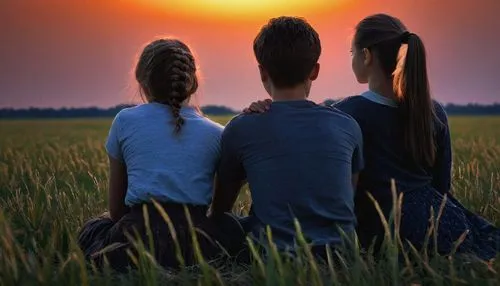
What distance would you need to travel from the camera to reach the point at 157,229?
354 centimetres

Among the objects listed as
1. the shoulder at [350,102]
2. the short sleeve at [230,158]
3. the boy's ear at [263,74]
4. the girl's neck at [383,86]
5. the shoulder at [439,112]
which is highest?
the boy's ear at [263,74]

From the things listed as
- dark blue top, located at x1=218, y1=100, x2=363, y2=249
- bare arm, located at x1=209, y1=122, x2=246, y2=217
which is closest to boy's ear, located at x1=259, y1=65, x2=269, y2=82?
dark blue top, located at x1=218, y1=100, x2=363, y2=249

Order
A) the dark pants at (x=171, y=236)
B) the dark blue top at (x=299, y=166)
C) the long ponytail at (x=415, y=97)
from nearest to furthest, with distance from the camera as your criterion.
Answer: the dark blue top at (x=299, y=166) → the dark pants at (x=171, y=236) → the long ponytail at (x=415, y=97)

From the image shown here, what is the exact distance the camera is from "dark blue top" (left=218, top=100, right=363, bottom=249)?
3.22 m

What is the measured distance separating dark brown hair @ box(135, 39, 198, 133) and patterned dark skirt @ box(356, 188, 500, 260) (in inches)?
42.6

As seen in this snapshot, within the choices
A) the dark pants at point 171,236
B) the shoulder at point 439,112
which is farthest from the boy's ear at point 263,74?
the shoulder at point 439,112

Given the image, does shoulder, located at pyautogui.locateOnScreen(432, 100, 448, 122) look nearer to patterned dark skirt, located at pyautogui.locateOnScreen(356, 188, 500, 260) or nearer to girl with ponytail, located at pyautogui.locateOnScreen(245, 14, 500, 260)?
girl with ponytail, located at pyautogui.locateOnScreen(245, 14, 500, 260)

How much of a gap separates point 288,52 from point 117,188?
1.21 m

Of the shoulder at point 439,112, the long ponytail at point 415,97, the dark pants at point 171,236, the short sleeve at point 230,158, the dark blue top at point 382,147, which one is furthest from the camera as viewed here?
the shoulder at point 439,112

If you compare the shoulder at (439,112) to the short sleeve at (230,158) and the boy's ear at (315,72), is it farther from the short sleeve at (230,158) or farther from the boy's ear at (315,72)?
the short sleeve at (230,158)

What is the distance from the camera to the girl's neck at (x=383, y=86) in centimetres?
380

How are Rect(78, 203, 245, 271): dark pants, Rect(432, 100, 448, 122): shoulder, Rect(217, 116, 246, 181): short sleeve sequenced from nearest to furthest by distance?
Rect(217, 116, 246, 181): short sleeve < Rect(78, 203, 245, 271): dark pants < Rect(432, 100, 448, 122): shoulder

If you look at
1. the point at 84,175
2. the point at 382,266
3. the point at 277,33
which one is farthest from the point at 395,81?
the point at 84,175

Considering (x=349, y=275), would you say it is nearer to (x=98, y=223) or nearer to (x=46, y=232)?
(x=98, y=223)
